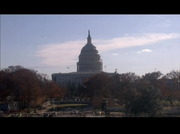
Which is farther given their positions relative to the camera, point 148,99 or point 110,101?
point 110,101

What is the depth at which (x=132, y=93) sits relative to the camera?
411 inches
